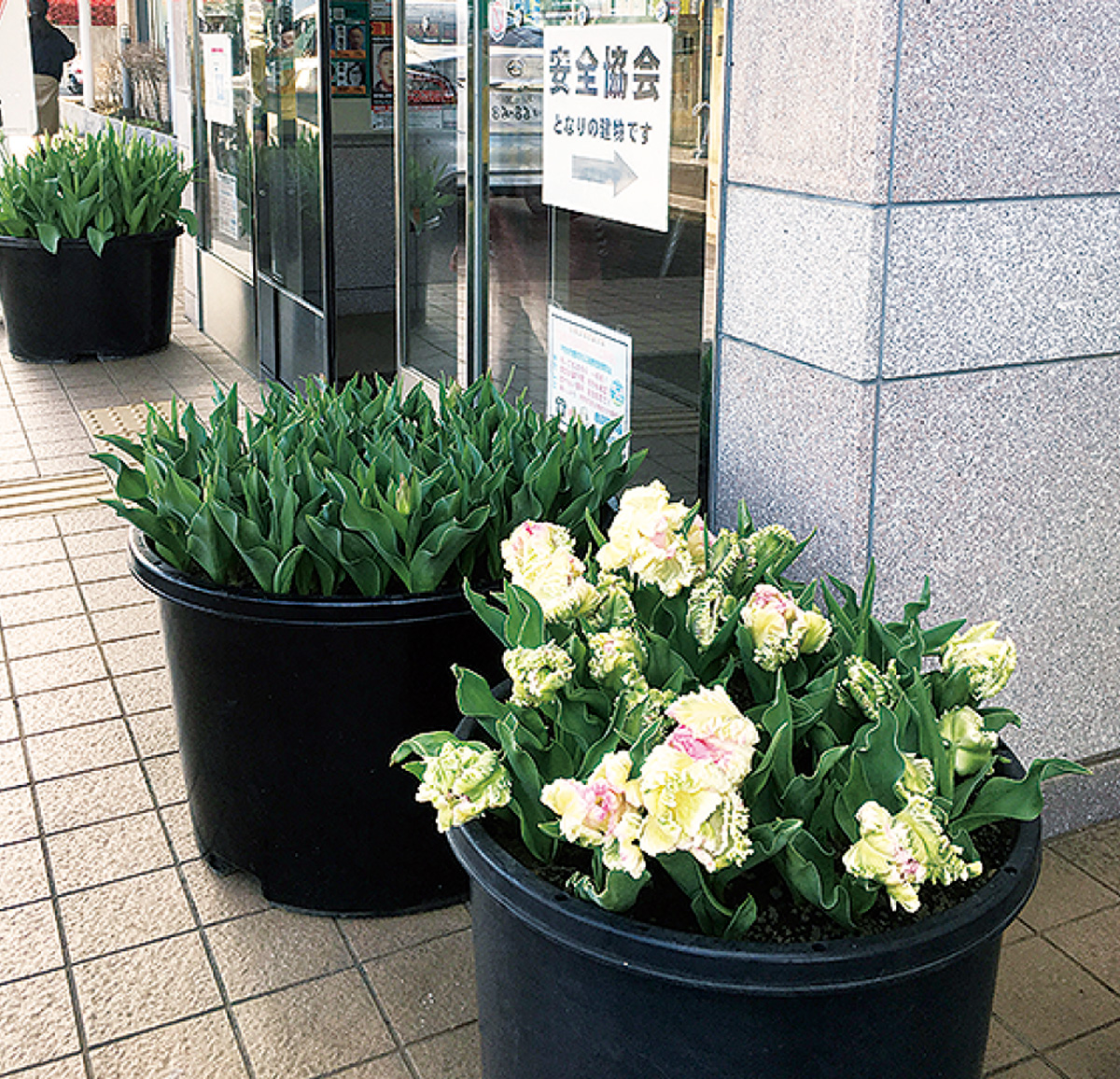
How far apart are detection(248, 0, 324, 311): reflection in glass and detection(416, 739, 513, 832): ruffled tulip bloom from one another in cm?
481

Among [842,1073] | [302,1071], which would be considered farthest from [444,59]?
[842,1073]

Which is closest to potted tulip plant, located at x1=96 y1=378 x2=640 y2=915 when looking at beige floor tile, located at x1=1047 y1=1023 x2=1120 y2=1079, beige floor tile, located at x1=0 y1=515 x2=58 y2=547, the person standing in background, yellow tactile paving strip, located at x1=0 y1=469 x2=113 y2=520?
beige floor tile, located at x1=1047 y1=1023 x2=1120 y2=1079

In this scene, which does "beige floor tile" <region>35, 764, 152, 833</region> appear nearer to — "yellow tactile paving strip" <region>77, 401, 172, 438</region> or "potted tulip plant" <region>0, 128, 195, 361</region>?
"yellow tactile paving strip" <region>77, 401, 172, 438</region>

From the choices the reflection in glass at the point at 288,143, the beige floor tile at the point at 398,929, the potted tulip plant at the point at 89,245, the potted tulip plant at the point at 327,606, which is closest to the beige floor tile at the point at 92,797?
the potted tulip plant at the point at 327,606

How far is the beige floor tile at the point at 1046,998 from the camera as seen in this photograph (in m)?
2.54

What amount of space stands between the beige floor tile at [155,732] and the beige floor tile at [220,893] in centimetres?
56

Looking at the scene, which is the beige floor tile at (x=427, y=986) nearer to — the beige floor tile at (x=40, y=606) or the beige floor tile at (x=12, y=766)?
the beige floor tile at (x=12, y=766)

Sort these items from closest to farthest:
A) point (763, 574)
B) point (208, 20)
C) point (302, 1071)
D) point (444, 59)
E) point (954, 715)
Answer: point (954, 715) < point (763, 574) < point (302, 1071) < point (444, 59) < point (208, 20)

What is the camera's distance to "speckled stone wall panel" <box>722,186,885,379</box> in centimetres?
248

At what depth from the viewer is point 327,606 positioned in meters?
2.56

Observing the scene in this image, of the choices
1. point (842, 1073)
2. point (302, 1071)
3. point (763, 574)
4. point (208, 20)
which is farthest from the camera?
point (208, 20)

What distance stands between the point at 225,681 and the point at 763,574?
1.14m

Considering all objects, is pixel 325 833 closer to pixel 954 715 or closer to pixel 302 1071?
pixel 302 1071

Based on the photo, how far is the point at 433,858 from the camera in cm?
281
